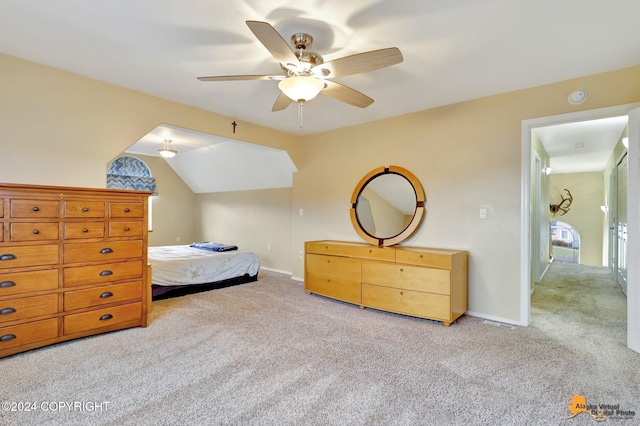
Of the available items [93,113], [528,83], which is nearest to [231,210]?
[93,113]

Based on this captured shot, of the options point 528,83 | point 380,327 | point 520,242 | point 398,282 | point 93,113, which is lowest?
point 380,327

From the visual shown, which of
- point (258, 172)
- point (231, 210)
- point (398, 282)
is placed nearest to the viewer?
point (398, 282)

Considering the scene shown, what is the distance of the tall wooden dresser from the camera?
7.52 ft

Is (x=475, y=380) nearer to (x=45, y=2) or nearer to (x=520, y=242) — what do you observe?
(x=520, y=242)

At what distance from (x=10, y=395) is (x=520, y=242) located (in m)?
4.09

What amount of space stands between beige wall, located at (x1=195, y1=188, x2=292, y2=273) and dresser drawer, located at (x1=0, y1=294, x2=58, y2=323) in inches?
139

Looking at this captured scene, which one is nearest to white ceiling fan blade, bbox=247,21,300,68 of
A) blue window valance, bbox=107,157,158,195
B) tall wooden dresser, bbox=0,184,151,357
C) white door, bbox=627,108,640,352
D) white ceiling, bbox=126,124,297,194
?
tall wooden dresser, bbox=0,184,151,357

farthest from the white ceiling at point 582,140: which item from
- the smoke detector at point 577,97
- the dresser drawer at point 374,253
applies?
the dresser drawer at point 374,253

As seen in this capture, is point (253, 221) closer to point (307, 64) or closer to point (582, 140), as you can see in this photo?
point (307, 64)

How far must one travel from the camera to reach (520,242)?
3.07 metres

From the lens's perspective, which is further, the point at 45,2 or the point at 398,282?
the point at 398,282

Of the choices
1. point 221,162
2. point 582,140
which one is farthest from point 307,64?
point 582,140

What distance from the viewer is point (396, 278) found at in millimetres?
3332

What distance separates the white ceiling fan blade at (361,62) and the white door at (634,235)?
219 cm
